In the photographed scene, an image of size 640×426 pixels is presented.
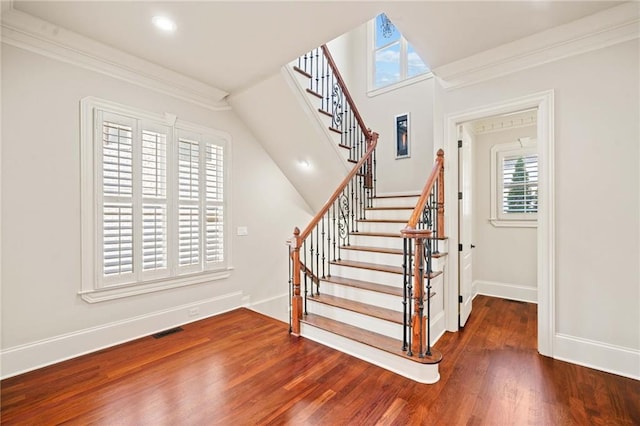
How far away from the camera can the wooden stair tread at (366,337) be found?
2.28 meters

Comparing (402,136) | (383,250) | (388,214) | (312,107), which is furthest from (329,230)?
(402,136)

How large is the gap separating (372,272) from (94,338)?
286 cm

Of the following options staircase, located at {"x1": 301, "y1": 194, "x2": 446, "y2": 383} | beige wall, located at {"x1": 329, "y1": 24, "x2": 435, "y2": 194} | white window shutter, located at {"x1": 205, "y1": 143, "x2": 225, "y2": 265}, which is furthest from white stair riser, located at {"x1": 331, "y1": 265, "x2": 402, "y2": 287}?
beige wall, located at {"x1": 329, "y1": 24, "x2": 435, "y2": 194}

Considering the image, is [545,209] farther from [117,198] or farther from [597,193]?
[117,198]

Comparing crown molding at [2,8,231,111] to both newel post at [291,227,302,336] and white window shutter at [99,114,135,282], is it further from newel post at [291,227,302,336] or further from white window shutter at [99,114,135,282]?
newel post at [291,227,302,336]

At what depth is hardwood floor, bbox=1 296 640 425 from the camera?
1.86m

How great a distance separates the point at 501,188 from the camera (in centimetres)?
446

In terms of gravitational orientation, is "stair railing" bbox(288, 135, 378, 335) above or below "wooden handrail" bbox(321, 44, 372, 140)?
below

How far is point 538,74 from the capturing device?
2621mm

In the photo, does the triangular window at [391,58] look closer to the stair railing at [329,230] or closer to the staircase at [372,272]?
the staircase at [372,272]

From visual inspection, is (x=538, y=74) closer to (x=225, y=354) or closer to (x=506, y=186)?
(x=506, y=186)

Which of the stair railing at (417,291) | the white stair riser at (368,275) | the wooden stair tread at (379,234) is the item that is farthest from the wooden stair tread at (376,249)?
the stair railing at (417,291)

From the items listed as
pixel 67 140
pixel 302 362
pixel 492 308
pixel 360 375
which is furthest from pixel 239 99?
pixel 492 308

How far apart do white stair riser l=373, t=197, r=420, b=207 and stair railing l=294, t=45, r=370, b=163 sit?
755 mm
